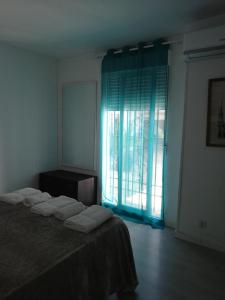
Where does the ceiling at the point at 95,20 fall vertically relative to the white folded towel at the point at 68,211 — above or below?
above

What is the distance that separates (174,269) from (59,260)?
4.58 ft

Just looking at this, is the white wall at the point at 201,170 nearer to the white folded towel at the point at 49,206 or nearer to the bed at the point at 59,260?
the bed at the point at 59,260

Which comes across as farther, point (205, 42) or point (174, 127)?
point (174, 127)

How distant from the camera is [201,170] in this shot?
272cm

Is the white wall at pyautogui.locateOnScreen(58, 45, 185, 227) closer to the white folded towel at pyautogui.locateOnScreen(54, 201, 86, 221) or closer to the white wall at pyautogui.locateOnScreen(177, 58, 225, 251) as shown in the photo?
the white wall at pyautogui.locateOnScreen(177, 58, 225, 251)

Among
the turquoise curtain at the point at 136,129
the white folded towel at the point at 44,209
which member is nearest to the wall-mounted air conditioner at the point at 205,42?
the turquoise curtain at the point at 136,129

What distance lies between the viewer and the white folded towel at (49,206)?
2.11 metres

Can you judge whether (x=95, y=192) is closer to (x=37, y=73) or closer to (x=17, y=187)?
(x=17, y=187)

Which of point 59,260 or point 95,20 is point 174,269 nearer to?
point 59,260

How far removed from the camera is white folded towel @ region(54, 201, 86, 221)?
2020mm

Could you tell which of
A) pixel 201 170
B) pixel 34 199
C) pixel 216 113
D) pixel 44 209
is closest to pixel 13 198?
pixel 34 199

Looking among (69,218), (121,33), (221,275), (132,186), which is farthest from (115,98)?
(221,275)

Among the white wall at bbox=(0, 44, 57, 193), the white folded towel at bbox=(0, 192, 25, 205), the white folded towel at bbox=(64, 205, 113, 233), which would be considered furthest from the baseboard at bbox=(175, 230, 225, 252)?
the white wall at bbox=(0, 44, 57, 193)

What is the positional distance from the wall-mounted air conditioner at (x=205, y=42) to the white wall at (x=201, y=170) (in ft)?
0.34
